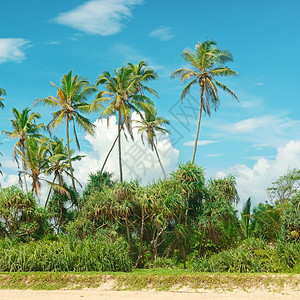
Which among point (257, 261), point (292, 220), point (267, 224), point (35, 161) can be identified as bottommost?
point (257, 261)

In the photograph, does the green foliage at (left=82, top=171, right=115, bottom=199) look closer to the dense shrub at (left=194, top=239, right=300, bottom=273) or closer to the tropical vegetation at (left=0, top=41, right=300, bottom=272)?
the tropical vegetation at (left=0, top=41, right=300, bottom=272)

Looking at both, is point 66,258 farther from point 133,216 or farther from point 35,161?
point 35,161

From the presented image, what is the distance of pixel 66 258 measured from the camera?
15.3 m

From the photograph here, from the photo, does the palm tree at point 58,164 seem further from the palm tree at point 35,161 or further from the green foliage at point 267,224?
the green foliage at point 267,224

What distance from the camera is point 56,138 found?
3497cm

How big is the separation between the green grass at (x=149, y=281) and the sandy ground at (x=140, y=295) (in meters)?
0.35

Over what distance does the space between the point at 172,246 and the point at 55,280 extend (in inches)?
371

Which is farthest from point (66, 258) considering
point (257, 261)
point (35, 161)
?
point (35, 161)

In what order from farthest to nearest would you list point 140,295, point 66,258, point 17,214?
point 17,214, point 66,258, point 140,295

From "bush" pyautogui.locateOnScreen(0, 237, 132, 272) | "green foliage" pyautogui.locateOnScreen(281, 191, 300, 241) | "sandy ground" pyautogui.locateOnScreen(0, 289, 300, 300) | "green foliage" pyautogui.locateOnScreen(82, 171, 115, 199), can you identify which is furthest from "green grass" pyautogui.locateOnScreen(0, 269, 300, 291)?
"green foliage" pyautogui.locateOnScreen(82, 171, 115, 199)

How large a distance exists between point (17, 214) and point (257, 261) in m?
13.9

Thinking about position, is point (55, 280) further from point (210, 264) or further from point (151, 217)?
point (151, 217)

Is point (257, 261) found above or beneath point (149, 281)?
above

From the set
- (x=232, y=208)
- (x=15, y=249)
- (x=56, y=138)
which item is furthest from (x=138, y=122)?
(x=15, y=249)
